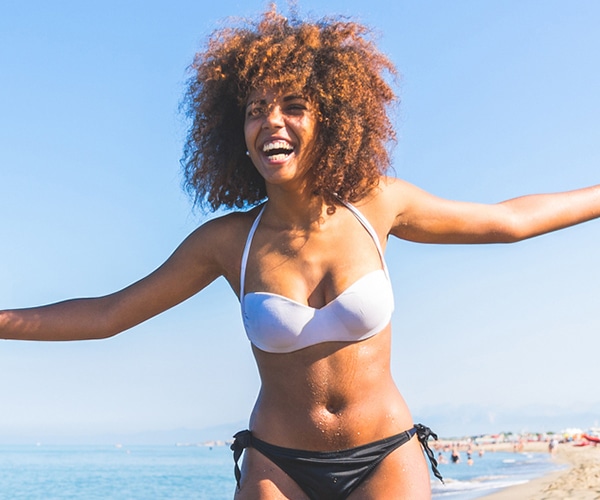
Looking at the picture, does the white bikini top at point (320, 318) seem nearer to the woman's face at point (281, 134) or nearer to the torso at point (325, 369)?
the torso at point (325, 369)

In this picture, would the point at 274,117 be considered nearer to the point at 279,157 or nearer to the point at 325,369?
the point at 279,157

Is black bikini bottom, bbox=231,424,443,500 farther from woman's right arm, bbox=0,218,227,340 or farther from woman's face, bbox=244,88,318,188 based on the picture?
woman's face, bbox=244,88,318,188

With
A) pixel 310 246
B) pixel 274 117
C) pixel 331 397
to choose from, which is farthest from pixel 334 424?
pixel 274 117

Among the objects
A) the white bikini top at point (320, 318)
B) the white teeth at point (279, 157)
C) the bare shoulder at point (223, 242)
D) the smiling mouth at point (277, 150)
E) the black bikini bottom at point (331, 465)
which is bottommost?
the black bikini bottom at point (331, 465)

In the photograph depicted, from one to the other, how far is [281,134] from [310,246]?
428 millimetres

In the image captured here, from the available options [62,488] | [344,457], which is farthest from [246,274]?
[62,488]

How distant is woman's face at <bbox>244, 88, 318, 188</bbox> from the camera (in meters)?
3.15

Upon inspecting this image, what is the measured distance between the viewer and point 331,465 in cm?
307

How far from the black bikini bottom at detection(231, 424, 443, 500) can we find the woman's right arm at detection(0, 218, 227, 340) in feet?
2.37

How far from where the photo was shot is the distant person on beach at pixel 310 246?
3.05m

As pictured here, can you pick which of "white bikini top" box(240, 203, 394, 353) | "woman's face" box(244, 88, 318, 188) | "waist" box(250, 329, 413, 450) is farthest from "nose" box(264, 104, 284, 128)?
"waist" box(250, 329, 413, 450)

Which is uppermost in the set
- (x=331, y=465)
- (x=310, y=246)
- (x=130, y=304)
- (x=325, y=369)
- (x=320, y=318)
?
(x=310, y=246)

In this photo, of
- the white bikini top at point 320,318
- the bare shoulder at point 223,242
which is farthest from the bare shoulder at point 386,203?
the bare shoulder at point 223,242

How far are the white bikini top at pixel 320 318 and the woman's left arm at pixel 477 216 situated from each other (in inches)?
13.9
